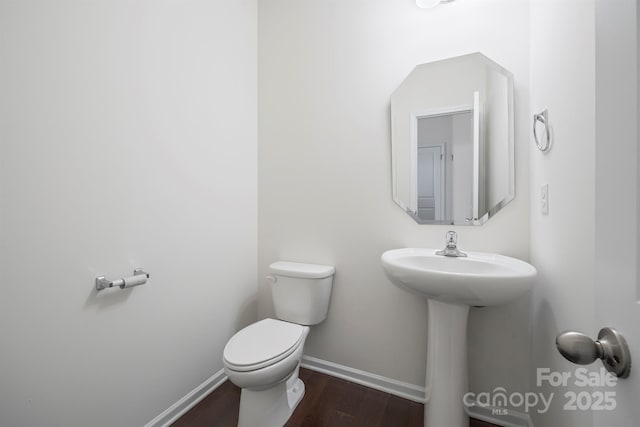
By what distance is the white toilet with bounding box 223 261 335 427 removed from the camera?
3.57 ft

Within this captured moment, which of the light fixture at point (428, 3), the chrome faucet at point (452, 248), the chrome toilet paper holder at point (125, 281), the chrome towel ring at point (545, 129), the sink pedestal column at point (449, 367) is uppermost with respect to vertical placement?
the light fixture at point (428, 3)

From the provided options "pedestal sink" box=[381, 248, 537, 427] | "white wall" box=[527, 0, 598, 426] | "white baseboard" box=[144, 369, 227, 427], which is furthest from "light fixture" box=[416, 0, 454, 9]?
"white baseboard" box=[144, 369, 227, 427]

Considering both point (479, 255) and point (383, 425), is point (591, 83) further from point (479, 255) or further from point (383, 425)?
point (383, 425)

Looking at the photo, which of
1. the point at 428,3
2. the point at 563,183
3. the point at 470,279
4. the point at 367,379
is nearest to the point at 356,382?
the point at 367,379

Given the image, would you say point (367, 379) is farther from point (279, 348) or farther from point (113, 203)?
point (113, 203)

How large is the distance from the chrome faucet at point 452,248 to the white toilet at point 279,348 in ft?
2.11

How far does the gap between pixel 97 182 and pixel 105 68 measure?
0.45 meters

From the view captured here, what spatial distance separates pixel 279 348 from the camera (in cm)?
117

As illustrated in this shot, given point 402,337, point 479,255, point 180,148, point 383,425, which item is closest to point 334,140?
point 180,148

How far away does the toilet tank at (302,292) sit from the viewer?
5.01ft

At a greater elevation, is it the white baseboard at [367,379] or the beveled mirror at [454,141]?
the beveled mirror at [454,141]

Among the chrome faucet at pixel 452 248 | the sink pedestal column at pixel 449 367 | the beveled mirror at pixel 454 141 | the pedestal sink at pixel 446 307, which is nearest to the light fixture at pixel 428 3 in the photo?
the beveled mirror at pixel 454 141

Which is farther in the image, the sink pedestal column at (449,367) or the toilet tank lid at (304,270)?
the toilet tank lid at (304,270)

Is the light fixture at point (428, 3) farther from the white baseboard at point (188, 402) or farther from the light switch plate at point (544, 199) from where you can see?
the white baseboard at point (188, 402)
